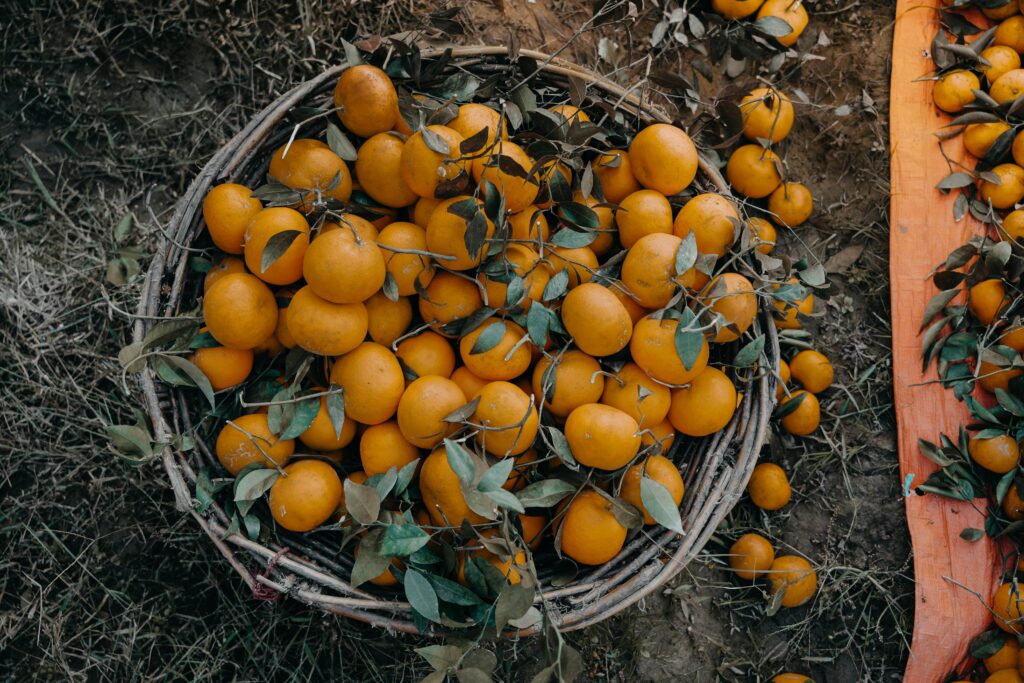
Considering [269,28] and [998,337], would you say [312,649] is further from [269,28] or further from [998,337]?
[998,337]

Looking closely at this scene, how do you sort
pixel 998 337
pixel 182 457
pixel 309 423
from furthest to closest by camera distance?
1. pixel 998 337
2. pixel 182 457
3. pixel 309 423

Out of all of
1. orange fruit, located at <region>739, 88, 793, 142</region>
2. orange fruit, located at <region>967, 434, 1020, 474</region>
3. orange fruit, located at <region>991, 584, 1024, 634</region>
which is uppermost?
orange fruit, located at <region>739, 88, 793, 142</region>

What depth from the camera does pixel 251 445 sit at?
1665 millimetres

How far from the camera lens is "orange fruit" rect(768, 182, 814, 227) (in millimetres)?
2154

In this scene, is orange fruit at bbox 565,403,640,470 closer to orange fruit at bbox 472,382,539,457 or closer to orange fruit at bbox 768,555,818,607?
orange fruit at bbox 472,382,539,457

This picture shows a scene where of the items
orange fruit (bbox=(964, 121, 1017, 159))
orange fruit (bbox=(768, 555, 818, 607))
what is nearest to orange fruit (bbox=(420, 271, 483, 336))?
orange fruit (bbox=(768, 555, 818, 607))

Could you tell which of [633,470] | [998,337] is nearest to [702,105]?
[998,337]

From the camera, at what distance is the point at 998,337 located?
2.05 m

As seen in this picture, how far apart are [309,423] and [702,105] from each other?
155 centimetres

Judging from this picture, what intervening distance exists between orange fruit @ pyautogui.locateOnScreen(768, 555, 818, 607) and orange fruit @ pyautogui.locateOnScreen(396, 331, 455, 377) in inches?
44.3

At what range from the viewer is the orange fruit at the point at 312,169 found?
1.71 meters

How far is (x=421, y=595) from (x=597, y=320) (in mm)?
685

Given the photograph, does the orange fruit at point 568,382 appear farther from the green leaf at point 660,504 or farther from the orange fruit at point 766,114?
the orange fruit at point 766,114

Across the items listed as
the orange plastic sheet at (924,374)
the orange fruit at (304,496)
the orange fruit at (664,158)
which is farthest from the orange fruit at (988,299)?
the orange fruit at (304,496)
